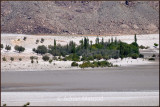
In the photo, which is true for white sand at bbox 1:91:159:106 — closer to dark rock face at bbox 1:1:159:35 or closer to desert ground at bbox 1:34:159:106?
desert ground at bbox 1:34:159:106

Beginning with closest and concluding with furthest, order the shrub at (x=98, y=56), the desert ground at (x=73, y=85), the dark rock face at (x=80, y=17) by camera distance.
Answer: the desert ground at (x=73, y=85) < the shrub at (x=98, y=56) < the dark rock face at (x=80, y=17)

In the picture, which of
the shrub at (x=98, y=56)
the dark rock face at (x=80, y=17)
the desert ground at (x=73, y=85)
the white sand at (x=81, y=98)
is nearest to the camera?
the white sand at (x=81, y=98)

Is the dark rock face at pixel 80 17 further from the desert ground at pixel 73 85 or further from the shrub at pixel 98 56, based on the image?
the desert ground at pixel 73 85

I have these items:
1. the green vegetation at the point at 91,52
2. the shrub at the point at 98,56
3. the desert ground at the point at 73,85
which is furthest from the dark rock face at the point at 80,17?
the desert ground at the point at 73,85

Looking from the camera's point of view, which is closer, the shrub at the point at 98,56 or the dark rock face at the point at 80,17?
the shrub at the point at 98,56

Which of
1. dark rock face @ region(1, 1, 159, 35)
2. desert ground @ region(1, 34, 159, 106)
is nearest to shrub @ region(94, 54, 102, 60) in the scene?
desert ground @ region(1, 34, 159, 106)

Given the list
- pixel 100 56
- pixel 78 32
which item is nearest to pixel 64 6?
pixel 78 32

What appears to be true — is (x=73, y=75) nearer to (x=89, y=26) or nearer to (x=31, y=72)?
(x=31, y=72)
